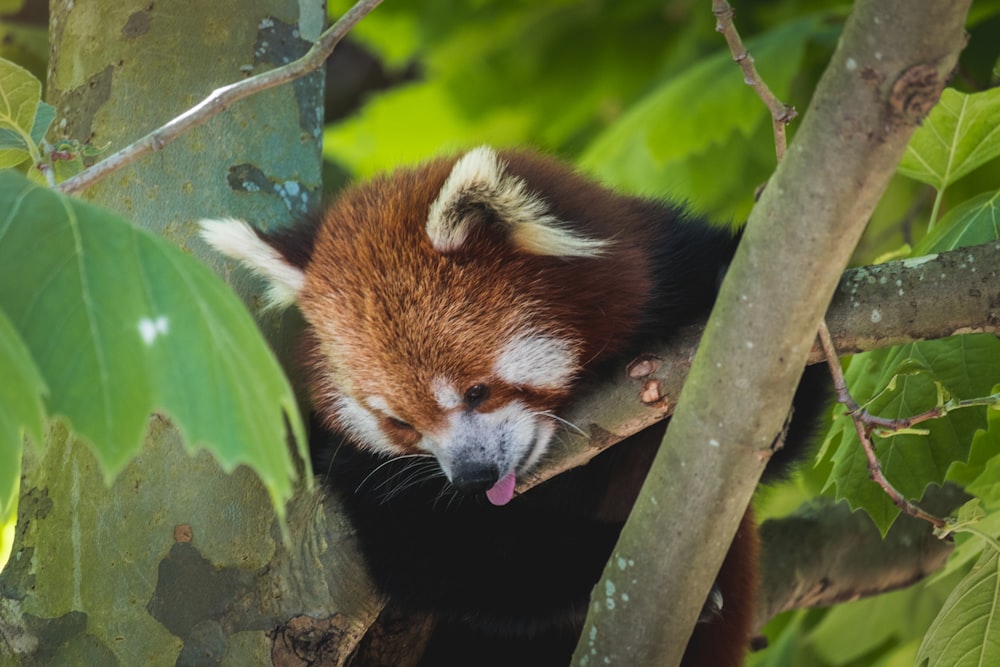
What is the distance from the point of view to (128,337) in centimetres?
146

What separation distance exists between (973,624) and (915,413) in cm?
49

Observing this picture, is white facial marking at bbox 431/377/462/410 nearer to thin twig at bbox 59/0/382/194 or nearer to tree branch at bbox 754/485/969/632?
thin twig at bbox 59/0/382/194

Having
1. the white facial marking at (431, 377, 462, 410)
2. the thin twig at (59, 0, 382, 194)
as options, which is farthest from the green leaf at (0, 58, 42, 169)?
the white facial marking at (431, 377, 462, 410)

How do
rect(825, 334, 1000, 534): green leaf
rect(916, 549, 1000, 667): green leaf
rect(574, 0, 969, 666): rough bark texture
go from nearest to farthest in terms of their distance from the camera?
rect(574, 0, 969, 666): rough bark texture, rect(916, 549, 1000, 667): green leaf, rect(825, 334, 1000, 534): green leaf

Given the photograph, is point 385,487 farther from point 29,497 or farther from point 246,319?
point 246,319

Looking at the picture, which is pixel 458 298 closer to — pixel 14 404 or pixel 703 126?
pixel 14 404

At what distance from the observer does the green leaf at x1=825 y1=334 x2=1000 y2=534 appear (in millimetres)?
2465

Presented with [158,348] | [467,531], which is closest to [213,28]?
[467,531]

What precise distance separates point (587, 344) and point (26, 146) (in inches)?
52.4

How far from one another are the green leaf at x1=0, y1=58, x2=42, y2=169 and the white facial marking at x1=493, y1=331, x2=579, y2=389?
1.18 m

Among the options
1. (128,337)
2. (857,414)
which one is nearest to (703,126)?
(857,414)

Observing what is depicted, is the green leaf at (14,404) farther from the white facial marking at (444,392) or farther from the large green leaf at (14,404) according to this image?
the white facial marking at (444,392)

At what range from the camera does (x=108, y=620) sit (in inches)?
102

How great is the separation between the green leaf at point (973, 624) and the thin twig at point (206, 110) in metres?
1.79
